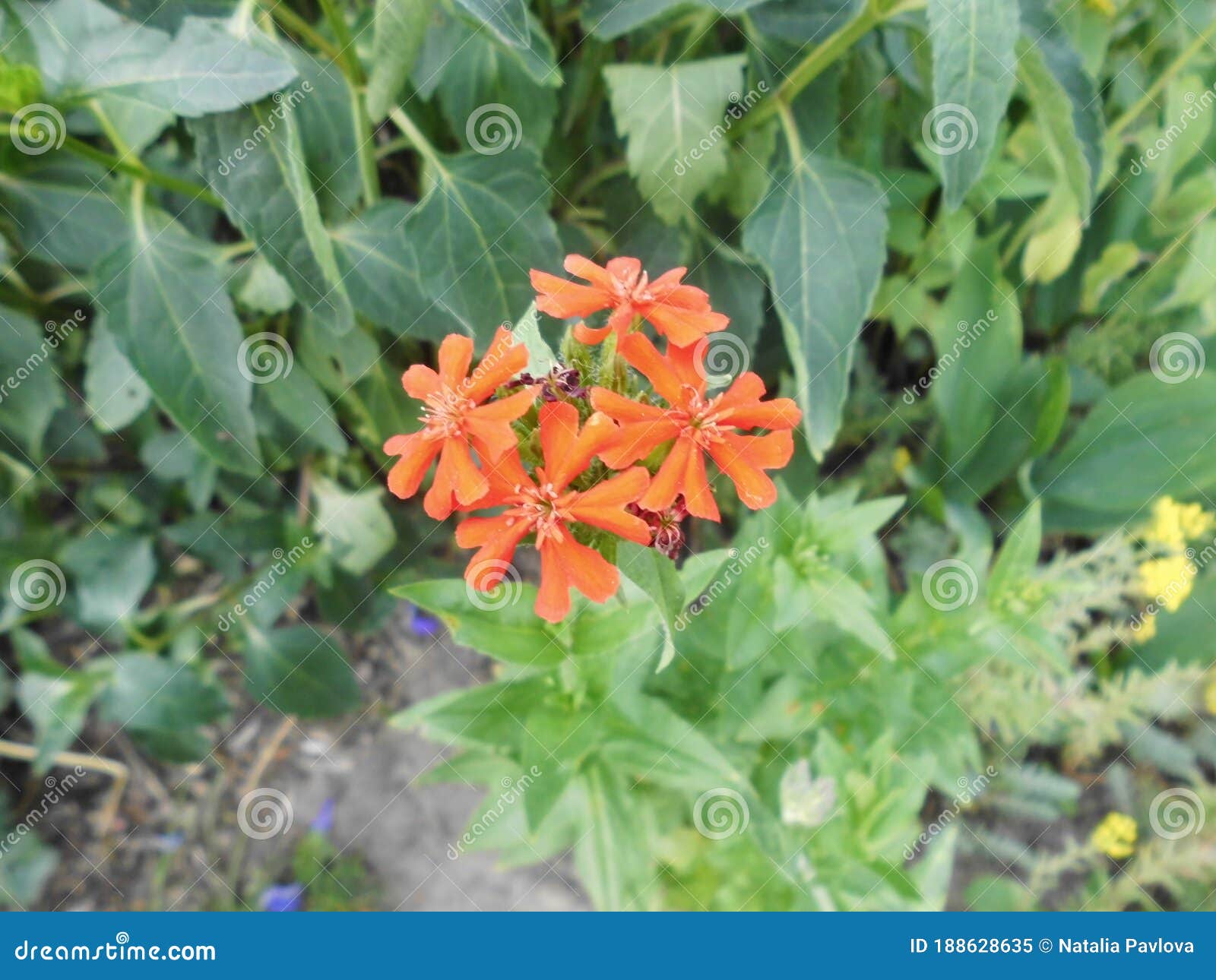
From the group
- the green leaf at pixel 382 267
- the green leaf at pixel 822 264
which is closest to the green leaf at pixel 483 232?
the green leaf at pixel 382 267

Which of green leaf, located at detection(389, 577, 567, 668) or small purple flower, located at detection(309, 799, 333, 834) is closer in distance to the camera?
green leaf, located at detection(389, 577, 567, 668)

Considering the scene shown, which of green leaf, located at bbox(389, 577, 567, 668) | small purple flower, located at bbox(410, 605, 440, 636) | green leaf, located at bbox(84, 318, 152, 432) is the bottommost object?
small purple flower, located at bbox(410, 605, 440, 636)

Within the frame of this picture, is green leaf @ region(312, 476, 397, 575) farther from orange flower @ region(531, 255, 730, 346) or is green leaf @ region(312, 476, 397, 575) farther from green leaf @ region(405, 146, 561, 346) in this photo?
orange flower @ region(531, 255, 730, 346)

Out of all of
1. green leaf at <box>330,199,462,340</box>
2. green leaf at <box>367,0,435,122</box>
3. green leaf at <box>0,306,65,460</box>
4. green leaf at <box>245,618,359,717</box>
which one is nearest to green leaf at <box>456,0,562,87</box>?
green leaf at <box>367,0,435,122</box>

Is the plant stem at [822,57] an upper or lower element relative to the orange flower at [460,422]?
upper

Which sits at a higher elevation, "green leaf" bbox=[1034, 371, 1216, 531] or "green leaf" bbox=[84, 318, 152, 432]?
"green leaf" bbox=[84, 318, 152, 432]

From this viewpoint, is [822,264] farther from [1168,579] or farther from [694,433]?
[1168,579]

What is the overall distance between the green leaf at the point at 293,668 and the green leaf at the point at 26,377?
59cm

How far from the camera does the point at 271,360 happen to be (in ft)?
5.36

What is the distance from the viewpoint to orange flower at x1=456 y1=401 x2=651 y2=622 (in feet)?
2.84

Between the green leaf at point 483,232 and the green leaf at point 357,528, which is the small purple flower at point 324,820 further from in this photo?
the green leaf at point 483,232

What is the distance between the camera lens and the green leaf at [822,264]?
1.32 m

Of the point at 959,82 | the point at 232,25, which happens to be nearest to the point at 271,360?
the point at 232,25

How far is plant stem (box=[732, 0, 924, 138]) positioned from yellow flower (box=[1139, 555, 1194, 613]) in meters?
1.17
